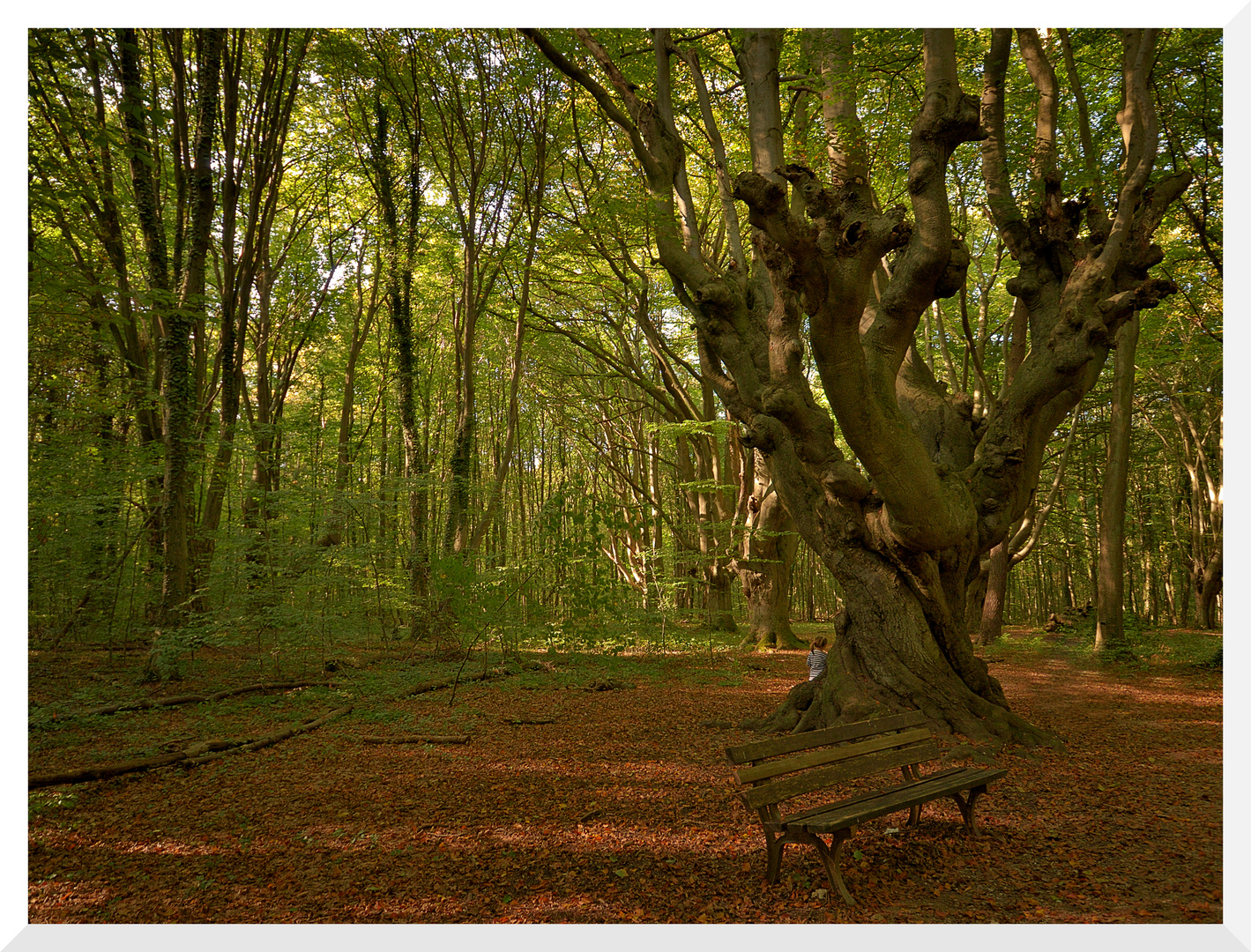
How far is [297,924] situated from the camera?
266 centimetres

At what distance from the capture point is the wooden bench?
2.70 metres

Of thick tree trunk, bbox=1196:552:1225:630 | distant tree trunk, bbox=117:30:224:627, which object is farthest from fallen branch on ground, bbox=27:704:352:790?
thick tree trunk, bbox=1196:552:1225:630

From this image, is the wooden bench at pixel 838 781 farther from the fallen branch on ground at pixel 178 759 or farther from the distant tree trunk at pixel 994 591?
the distant tree trunk at pixel 994 591

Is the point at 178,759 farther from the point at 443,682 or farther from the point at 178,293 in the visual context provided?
the point at 178,293

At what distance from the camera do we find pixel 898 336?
481 centimetres

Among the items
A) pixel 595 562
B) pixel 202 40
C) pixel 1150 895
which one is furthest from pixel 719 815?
pixel 202 40

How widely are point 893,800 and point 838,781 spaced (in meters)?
0.24

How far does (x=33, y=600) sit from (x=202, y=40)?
651cm

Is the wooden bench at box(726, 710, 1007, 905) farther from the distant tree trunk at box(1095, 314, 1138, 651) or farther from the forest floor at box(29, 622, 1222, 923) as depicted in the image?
the distant tree trunk at box(1095, 314, 1138, 651)

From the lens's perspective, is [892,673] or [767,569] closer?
[892,673]

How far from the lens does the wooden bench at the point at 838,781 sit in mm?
2699

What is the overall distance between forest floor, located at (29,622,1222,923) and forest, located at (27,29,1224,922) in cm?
3

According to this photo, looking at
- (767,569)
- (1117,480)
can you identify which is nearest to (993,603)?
(1117,480)

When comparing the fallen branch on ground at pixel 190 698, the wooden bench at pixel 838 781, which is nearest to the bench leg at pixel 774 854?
the wooden bench at pixel 838 781
